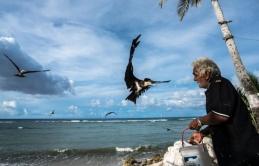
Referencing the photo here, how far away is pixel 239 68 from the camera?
909 cm

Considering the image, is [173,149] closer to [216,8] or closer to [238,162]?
[238,162]

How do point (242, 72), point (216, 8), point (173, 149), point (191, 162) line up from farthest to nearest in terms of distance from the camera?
point (216, 8) → point (242, 72) → point (173, 149) → point (191, 162)

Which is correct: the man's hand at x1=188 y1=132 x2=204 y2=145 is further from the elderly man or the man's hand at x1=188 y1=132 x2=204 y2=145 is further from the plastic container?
the elderly man

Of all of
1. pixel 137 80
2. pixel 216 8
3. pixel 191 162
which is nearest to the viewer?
pixel 191 162

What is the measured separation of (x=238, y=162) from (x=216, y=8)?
795cm

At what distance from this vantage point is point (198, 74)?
3.11 metres

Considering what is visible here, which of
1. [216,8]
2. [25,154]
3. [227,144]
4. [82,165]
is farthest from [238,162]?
[25,154]

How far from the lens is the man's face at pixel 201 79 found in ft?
10.1

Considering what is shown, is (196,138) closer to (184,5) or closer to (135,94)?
(135,94)

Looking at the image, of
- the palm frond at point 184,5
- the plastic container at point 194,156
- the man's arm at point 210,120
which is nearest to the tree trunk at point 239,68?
the palm frond at point 184,5

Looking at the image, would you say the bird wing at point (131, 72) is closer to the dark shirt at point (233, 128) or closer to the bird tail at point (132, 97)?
the bird tail at point (132, 97)

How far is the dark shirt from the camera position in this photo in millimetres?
2740

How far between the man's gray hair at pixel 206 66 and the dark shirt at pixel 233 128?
21 cm

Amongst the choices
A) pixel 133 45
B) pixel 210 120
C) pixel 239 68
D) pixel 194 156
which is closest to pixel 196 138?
pixel 194 156
